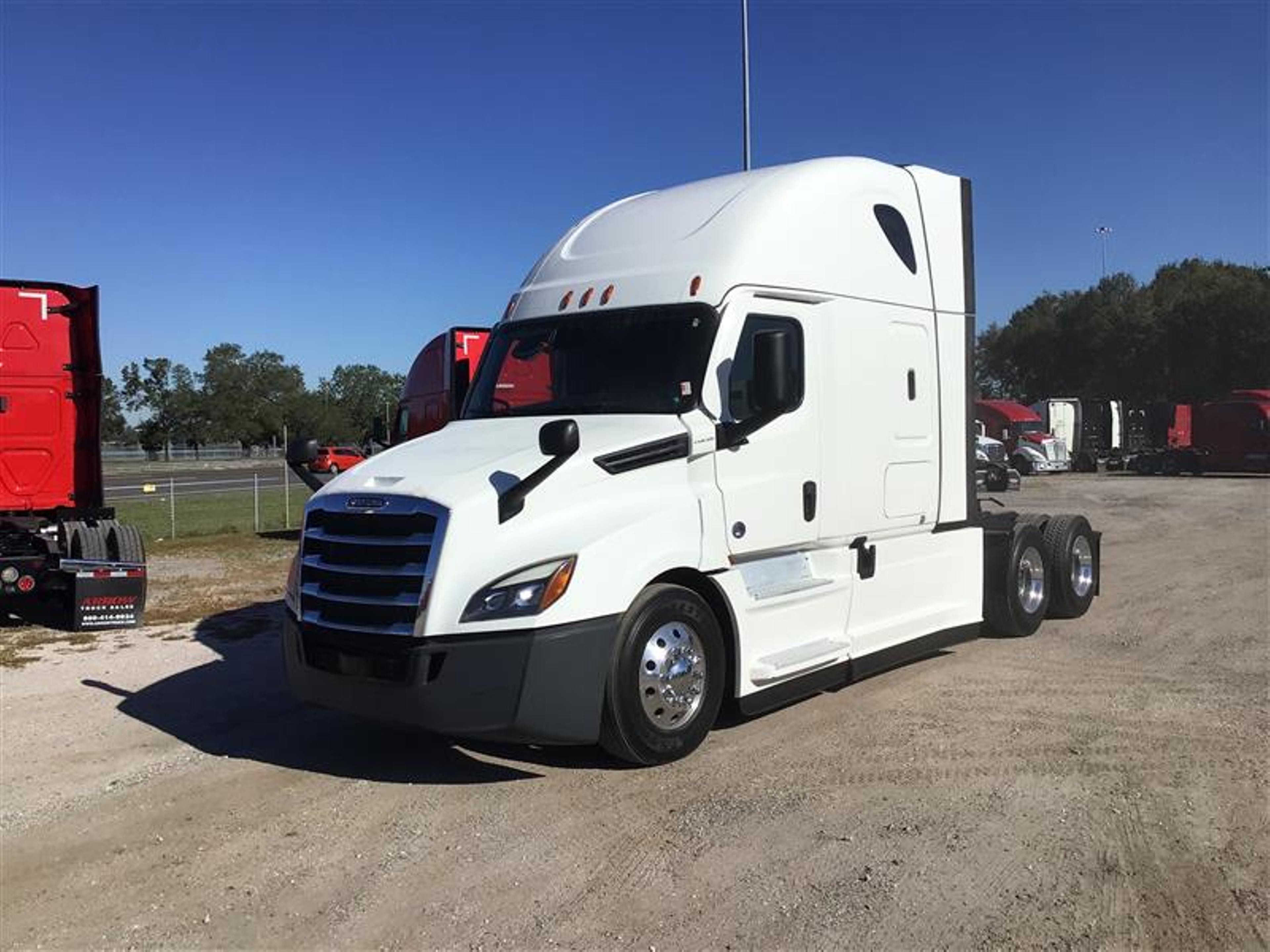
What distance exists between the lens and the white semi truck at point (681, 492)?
487cm

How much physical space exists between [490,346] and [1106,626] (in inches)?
242

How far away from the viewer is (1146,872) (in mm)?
4062

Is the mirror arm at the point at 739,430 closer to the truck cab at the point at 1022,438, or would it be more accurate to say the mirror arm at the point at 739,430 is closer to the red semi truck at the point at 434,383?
the red semi truck at the point at 434,383

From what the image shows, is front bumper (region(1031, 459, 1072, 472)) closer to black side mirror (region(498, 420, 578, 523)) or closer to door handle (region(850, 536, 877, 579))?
door handle (region(850, 536, 877, 579))

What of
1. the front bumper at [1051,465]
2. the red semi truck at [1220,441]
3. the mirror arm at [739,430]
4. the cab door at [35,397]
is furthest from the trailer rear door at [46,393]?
the red semi truck at [1220,441]

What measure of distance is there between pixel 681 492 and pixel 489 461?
3.40 feet

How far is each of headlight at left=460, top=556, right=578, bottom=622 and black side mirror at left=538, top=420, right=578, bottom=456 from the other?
563mm

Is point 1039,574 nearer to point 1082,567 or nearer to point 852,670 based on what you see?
point 1082,567

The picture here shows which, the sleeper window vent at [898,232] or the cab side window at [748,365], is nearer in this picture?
the cab side window at [748,365]

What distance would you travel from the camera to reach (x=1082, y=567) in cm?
973

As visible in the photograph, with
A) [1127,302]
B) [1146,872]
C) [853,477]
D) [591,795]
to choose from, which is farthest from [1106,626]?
[1127,302]

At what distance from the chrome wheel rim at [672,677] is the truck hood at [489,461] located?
94cm

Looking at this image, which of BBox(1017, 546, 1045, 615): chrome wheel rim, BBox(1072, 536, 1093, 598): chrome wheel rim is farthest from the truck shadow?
BBox(1072, 536, 1093, 598): chrome wheel rim

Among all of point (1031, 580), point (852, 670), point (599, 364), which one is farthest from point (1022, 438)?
point (599, 364)
